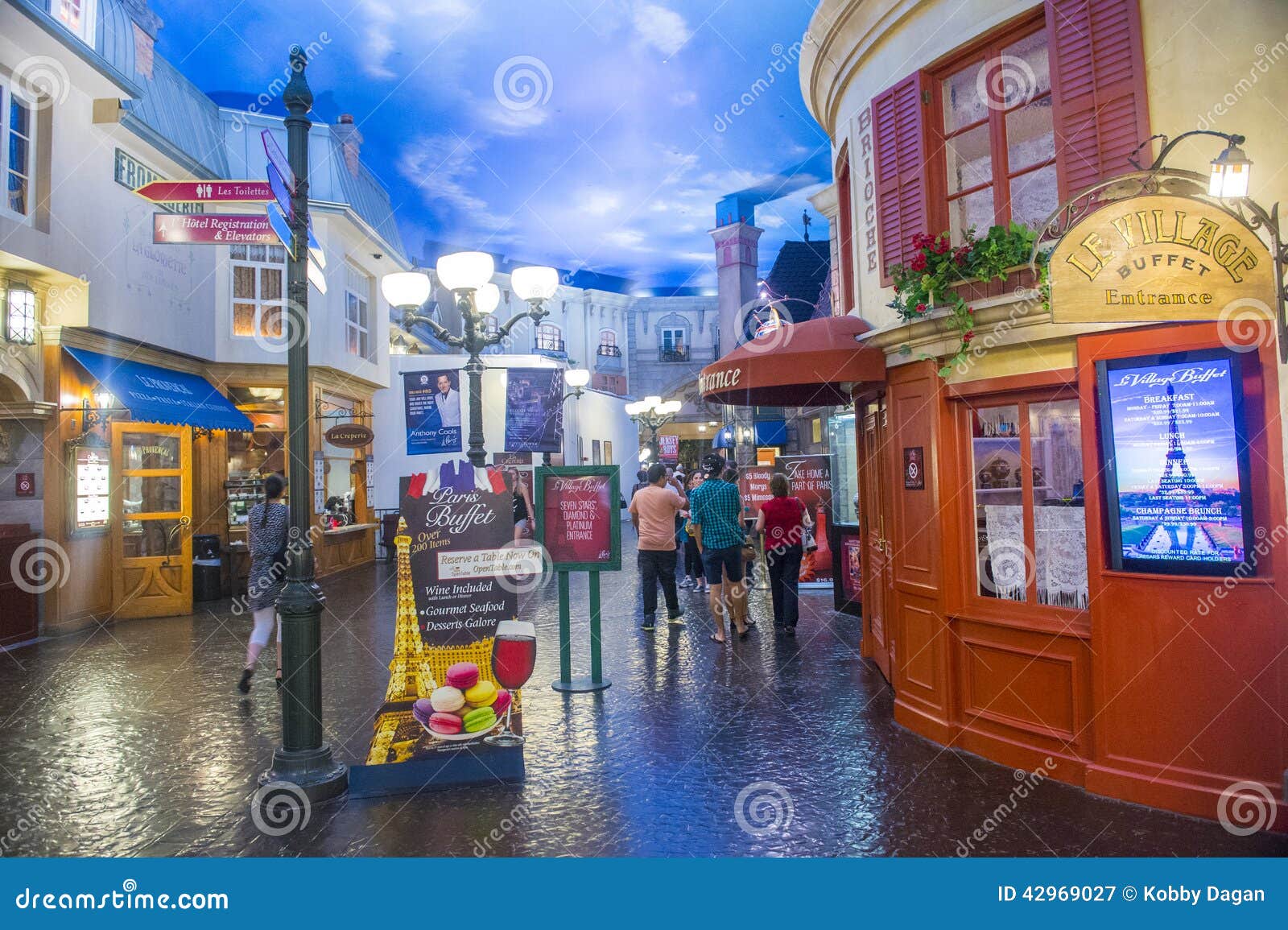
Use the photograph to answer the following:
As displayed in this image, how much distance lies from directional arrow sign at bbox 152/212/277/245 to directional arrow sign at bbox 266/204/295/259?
153 millimetres

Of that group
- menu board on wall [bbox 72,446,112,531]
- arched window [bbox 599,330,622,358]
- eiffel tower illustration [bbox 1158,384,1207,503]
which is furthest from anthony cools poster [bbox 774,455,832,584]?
arched window [bbox 599,330,622,358]

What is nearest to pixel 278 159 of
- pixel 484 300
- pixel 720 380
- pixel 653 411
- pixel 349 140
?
pixel 484 300

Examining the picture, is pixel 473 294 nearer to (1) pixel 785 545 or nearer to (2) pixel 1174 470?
(1) pixel 785 545

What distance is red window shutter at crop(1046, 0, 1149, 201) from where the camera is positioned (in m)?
4.61

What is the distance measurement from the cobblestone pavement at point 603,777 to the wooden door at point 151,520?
318 cm

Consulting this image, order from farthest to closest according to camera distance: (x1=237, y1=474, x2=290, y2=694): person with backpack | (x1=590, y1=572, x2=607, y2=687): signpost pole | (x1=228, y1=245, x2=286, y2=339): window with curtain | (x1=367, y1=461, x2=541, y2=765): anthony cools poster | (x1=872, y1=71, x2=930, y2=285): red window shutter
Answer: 1. (x1=228, y1=245, x2=286, y2=339): window with curtain
2. (x1=590, y1=572, x2=607, y2=687): signpost pole
3. (x1=237, y1=474, x2=290, y2=694): person with backpack
4. (x1=872, y1=71, x2=930, y2=285): red window shutter
5. (x1=367, y1=461, x2=541, y2=765): anthony cools poster

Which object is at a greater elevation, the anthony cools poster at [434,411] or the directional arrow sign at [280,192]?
the directional arrow sign at [280,192]

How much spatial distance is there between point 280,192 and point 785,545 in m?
6.34

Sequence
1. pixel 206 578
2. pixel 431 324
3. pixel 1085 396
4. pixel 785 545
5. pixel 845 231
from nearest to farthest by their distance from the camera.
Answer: pixel 1085 396 < pixel 845 231 < pixel 431 324 < pixel 785 545 < pixel 206 578

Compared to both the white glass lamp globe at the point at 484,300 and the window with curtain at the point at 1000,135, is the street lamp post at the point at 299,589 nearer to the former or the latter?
the white glass lamp globe at the point at 484,300

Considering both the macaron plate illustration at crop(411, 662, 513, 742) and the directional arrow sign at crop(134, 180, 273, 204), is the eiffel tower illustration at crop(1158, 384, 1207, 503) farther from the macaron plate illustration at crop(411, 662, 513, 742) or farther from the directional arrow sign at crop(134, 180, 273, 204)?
the directional arrow sign at crop(134, 180, 273, 204)

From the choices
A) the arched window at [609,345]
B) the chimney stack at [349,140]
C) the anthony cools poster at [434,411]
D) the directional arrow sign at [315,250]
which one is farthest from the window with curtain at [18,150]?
the arched window at [609,345]

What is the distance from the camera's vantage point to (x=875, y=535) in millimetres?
7426

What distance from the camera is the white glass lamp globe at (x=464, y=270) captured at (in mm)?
7863
